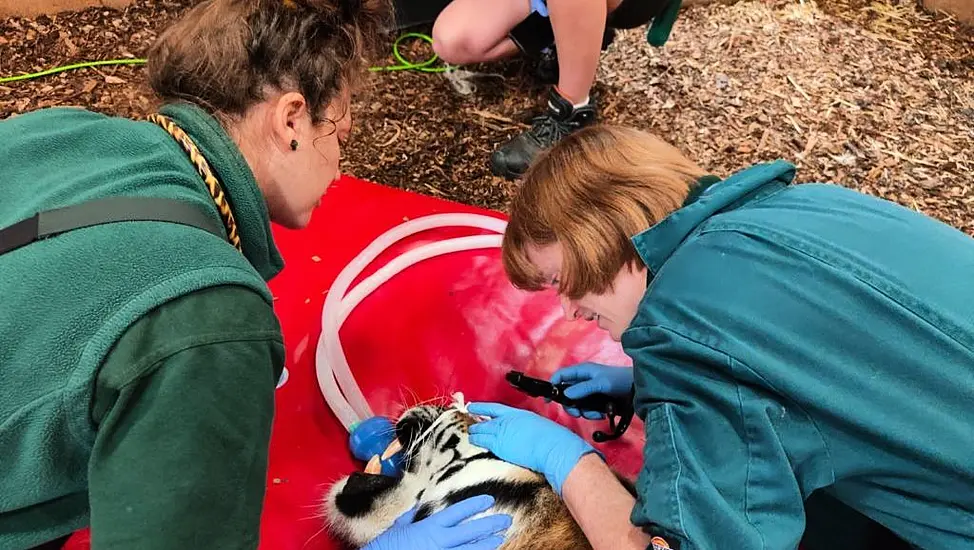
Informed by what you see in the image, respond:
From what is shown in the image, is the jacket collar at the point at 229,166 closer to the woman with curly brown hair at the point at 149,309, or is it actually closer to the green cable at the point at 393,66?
the woman with curly brown hair at the point at 149,309

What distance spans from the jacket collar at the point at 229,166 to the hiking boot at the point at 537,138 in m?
1.67

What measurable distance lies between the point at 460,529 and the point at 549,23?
2.19 m

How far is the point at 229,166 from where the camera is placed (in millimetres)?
1394

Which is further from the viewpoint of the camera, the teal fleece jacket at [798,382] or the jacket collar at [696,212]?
the jacket collar at [696,212]

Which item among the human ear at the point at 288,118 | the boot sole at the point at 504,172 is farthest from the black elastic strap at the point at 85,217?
the boot sole at the point at 504,172

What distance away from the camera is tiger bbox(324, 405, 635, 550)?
5.24 ft

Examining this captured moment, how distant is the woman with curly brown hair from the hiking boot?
1.59 meters

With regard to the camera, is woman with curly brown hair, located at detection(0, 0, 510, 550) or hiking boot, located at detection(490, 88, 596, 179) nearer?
woman with curly brown hair, located at detection(0, 0, 510, 550)

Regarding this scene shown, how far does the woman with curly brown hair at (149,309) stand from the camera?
3.42 feet

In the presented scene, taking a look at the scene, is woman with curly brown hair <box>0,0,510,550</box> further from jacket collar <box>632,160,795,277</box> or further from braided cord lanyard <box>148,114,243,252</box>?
jacket collar <box>632,160,795,277</box>

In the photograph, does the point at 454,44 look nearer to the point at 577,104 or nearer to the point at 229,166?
the point at 577,104

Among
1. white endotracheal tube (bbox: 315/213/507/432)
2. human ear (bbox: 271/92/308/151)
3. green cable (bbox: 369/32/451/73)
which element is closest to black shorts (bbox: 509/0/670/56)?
green cable (bbox: 369/32/451/73)

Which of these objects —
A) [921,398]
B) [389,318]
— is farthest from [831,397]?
[389,318]

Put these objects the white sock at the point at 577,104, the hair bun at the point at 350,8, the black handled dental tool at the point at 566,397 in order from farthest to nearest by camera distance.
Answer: the white sock at the point at 577,104 → the black handled dental tool at the point at 566,397 → the hair bun at the point at 350,8
